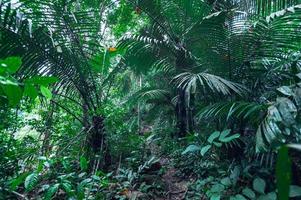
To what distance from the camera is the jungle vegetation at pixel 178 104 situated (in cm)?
234

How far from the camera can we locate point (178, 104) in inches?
182

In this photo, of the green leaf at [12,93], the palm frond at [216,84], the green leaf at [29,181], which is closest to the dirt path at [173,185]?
the palm frond at [216,84]

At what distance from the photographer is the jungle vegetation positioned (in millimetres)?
2336

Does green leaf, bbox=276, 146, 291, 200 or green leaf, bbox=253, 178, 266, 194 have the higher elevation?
green leaf, bbox=276, 146, 291, 200

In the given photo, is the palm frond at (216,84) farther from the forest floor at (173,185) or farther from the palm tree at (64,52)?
the palm tree at (64,52)

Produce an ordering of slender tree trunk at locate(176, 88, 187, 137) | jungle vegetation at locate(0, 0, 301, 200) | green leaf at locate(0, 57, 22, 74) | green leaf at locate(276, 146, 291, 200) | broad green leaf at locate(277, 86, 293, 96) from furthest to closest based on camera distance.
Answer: slender tree trunk at locate(176, 88, 187, 137) → jungle vegetation at locate(0, 0, 301, 200) → broad green leaf at locate(277, 86, 293, 96) → green leaf at locate(0, 57, 22, 74) → green leaf at locate(276, 146, 291, 200)

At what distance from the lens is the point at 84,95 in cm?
382

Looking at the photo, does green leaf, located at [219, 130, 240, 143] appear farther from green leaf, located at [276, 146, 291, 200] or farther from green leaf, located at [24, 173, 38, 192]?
green leaf, located at [276, 146, 291, 200]

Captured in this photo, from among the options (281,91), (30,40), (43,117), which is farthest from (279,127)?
(43,117)

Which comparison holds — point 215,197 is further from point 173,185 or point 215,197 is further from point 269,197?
point 173,185

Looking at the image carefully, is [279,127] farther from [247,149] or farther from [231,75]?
[231,75]

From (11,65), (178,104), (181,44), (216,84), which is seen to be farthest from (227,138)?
(178,104)

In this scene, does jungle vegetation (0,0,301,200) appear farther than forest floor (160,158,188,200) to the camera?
No

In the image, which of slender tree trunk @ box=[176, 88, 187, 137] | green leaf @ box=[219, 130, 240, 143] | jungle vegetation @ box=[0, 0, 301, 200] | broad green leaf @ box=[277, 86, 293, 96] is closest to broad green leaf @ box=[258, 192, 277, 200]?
jungle vegetation @ box=[0, 0, 301, 200]
